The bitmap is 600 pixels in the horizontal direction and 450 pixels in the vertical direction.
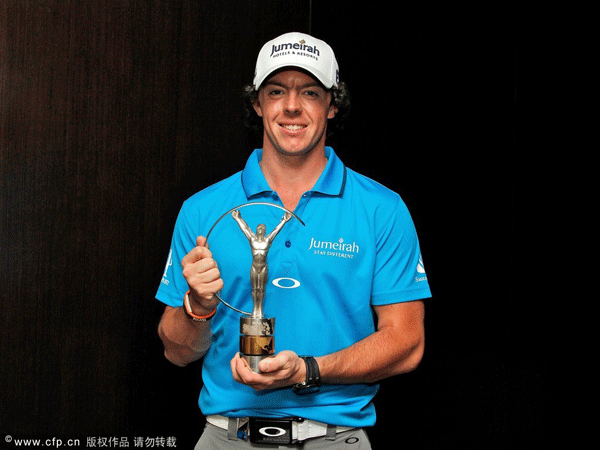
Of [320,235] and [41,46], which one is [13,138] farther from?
[320,235]

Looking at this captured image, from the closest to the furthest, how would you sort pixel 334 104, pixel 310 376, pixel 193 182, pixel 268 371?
pixel 268 371 < pixel 310 376 < pixel 334 104 < pixel 193 182

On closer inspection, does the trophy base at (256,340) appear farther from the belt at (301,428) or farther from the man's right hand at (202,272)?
the belt at (301,428)

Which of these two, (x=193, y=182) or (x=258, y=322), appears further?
(x=193, y=182)

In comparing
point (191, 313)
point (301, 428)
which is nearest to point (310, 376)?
point (301, 428)

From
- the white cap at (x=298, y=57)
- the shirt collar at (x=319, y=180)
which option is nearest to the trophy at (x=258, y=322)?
the shirt collar at (x=319, y=180)

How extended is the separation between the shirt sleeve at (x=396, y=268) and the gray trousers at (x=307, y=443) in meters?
0.34

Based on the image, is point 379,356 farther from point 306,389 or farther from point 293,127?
point 293,127

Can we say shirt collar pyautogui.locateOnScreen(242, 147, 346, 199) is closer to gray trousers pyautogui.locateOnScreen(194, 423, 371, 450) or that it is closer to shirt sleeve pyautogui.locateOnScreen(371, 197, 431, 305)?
shirt sleeve pyautogui.locateOnScreen(371, 197, 431, 305)

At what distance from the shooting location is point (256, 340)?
166 centimetres

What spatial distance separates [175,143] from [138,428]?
0.94 meters

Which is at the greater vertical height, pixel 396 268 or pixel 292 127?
pixel 292 127

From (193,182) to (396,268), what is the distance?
88cm

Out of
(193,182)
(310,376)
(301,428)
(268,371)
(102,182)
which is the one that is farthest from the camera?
(193,182)

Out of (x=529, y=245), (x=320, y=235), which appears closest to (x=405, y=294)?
(x=320, y=235)
